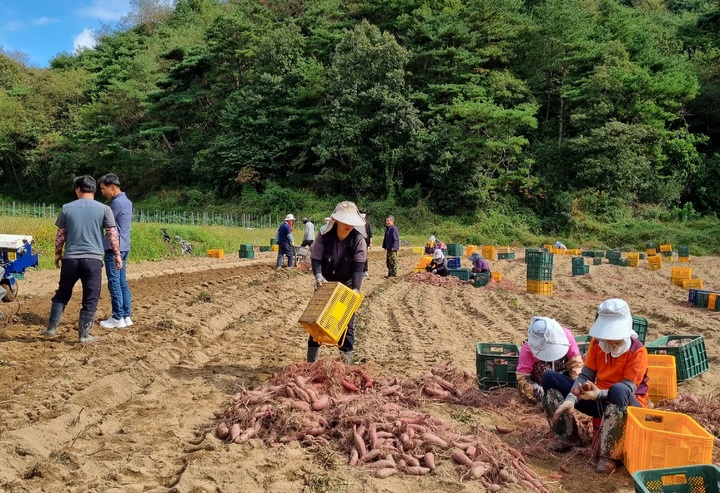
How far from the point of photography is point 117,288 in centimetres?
693

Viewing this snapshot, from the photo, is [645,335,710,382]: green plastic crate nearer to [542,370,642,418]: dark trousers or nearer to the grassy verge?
[542,370,642,418]: dark trousers

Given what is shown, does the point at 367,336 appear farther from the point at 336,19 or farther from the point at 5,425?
the point at 336,19

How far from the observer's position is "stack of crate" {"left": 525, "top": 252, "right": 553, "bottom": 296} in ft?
40.2

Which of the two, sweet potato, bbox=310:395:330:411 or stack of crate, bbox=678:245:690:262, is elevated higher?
sweet potato, bbox=310:395:330:411

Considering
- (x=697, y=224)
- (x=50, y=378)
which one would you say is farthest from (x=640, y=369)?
(x=697, y=224)

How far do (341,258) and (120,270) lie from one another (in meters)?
3.14

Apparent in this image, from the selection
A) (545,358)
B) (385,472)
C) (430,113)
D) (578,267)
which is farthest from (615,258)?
(385,472)

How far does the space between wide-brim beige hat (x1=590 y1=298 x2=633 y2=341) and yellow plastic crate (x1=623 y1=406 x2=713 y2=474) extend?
1.70 feet

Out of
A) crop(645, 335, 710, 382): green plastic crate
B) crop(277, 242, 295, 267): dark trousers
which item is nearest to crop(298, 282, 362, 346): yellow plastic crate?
crop(645, 335, 710, 382): green plastic crate

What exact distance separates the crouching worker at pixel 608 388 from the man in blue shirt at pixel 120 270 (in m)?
5.21

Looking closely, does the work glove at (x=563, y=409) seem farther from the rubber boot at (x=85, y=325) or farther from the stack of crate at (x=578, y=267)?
the stack of crate at (x=578, y=267)

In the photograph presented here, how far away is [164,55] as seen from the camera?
51.1m

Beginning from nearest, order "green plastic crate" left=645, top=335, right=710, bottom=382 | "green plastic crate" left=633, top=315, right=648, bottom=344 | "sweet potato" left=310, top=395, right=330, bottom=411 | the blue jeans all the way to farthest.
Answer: "sweet potato" left=310, top=395, right=330, bottom=411 → "green plastic crate" left=645, top=335, right=710, bottom=382 → "green plastic crate" left=633, top=315, right=648, bottom=344 → the blue jeans

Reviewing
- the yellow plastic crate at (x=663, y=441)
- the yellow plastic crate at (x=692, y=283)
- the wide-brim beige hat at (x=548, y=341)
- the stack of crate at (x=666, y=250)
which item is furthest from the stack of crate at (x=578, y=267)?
the yellow plastic crate at (x=663, y=441)
